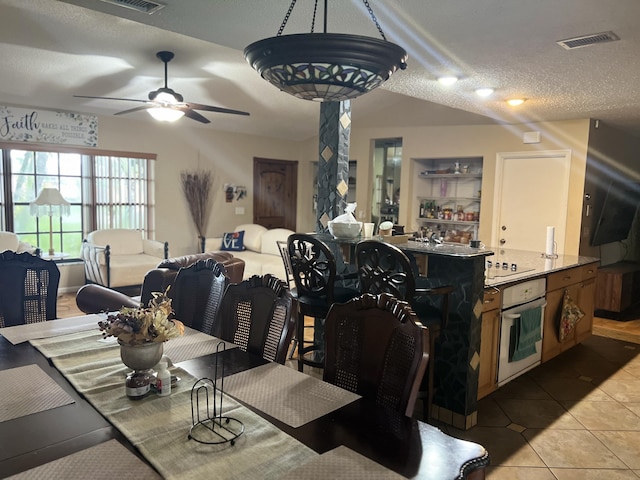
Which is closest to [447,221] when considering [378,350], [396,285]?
[396,285]

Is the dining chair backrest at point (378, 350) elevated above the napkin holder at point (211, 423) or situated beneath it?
elevated above

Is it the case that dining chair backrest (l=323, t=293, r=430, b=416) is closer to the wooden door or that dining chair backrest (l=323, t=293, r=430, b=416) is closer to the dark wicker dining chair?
the dark wicker dining chair

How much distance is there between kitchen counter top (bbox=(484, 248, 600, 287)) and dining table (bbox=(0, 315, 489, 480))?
1851 millimetres

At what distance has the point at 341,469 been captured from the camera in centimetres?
120

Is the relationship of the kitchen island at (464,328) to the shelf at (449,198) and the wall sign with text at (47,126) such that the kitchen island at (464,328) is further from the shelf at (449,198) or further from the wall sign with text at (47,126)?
the wall sign with text at (47,126)

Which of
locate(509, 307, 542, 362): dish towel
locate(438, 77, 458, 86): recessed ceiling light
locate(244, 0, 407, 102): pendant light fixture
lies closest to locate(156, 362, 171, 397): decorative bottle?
locate(244, 0, 407, 102): pendant light fixture

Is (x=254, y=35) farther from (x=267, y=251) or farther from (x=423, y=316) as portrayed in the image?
(x=267, y=251)

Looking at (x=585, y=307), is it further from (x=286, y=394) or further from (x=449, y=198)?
(x=286, y=394)

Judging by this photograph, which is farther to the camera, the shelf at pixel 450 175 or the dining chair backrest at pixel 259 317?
the shelf at pixel 450 175

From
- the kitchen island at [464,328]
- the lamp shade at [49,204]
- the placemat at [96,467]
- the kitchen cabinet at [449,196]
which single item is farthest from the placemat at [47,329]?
the kitchen cabinet at [449,196]

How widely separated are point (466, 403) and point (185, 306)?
5.77 ft

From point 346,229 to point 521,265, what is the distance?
1624mm

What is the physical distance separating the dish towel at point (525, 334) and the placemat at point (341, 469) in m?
2.48

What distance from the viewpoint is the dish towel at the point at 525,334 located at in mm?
3429
